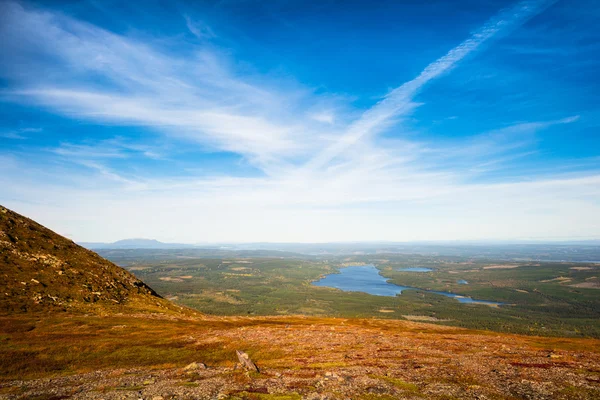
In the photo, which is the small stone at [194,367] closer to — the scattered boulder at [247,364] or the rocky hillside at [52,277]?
the scattered boulder at [247,364]

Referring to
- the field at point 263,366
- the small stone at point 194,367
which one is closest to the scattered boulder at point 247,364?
the field at point 263,366

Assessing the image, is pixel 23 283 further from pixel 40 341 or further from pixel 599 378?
pixel 599 378

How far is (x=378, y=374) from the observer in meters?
36.0

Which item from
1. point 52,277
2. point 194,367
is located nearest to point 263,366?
point 194,367

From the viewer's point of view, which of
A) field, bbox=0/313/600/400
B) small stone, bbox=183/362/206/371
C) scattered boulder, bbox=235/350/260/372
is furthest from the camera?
small stone, bbox=183/362/206/371

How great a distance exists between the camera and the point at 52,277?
269 ft

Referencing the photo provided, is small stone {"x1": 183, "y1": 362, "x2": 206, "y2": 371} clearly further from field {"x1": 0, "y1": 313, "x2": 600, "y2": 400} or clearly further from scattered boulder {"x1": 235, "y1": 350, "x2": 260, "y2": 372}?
scattered boulder {"x1": 235, "y1": 350, "x2": 260, "y2": 372}

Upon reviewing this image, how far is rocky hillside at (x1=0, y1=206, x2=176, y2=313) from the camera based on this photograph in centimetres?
6950

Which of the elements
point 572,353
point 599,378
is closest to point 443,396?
point 599,378

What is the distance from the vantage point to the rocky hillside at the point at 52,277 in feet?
228

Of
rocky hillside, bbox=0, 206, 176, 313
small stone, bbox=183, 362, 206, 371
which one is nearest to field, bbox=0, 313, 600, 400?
small stone, bbox=183, 362, 206, 371

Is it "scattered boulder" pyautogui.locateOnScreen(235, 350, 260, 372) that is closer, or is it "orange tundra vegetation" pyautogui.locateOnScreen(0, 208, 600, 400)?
"orange tundra vegetation" pyautogui.locateOnScreen(0, 208, 600, 400)

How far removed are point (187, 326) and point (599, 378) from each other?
73.9 metres

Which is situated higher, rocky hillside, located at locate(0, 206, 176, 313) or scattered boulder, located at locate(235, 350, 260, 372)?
rocky hillside, located at locate(0, 206, 176, 313)
